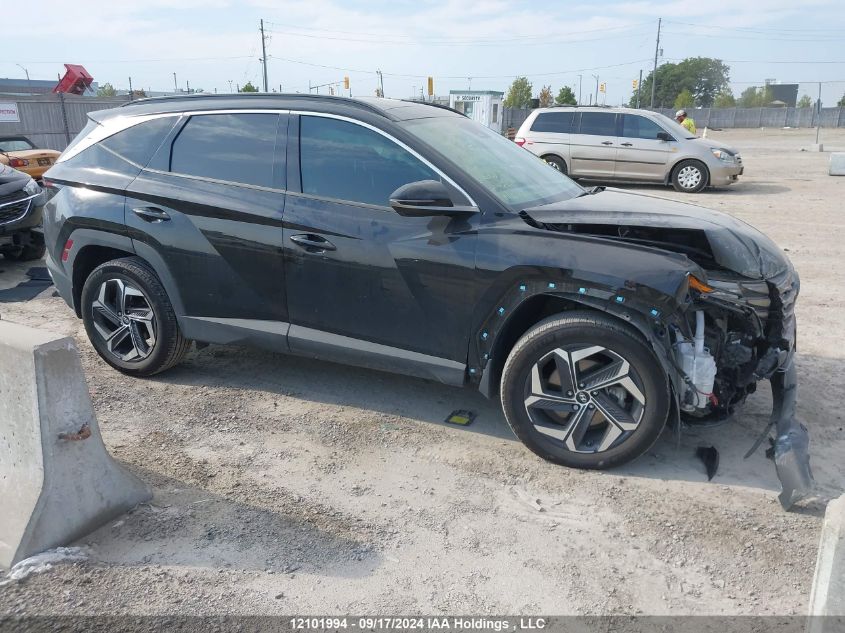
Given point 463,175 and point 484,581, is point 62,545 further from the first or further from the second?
point 463,175

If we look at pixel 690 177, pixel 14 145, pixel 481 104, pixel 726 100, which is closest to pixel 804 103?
pixel 726 100

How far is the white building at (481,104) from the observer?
27266 mm

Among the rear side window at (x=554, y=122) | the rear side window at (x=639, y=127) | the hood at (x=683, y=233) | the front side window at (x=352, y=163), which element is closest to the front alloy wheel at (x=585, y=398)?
the hood at (x=683, y=233)

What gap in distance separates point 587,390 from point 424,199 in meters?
1.31

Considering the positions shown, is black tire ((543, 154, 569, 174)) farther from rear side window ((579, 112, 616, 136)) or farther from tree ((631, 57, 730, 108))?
tree ((631, 57, 730, 108))

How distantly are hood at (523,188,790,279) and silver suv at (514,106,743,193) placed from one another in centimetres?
1130

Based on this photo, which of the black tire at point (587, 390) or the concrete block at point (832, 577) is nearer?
the concrete block at point (832, 577)

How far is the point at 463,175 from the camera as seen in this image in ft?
12.8

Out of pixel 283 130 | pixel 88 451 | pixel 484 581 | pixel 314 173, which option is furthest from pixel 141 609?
pixel 283 130

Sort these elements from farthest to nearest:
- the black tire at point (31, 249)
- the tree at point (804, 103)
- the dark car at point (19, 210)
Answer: the tree at point (804, 103)
the black tire at point (31, 249)
the dark car at point (19, 210)

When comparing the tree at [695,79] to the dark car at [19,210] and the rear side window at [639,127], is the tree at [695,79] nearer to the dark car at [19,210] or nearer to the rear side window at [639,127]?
the rear side window at [639,127]

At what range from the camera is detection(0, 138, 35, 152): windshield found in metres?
13.8

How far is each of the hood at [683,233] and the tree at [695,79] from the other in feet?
341

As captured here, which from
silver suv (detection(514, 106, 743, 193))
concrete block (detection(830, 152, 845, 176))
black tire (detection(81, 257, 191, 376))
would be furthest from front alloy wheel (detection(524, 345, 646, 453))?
concrete block (detection(830, 152, 845, 176))
